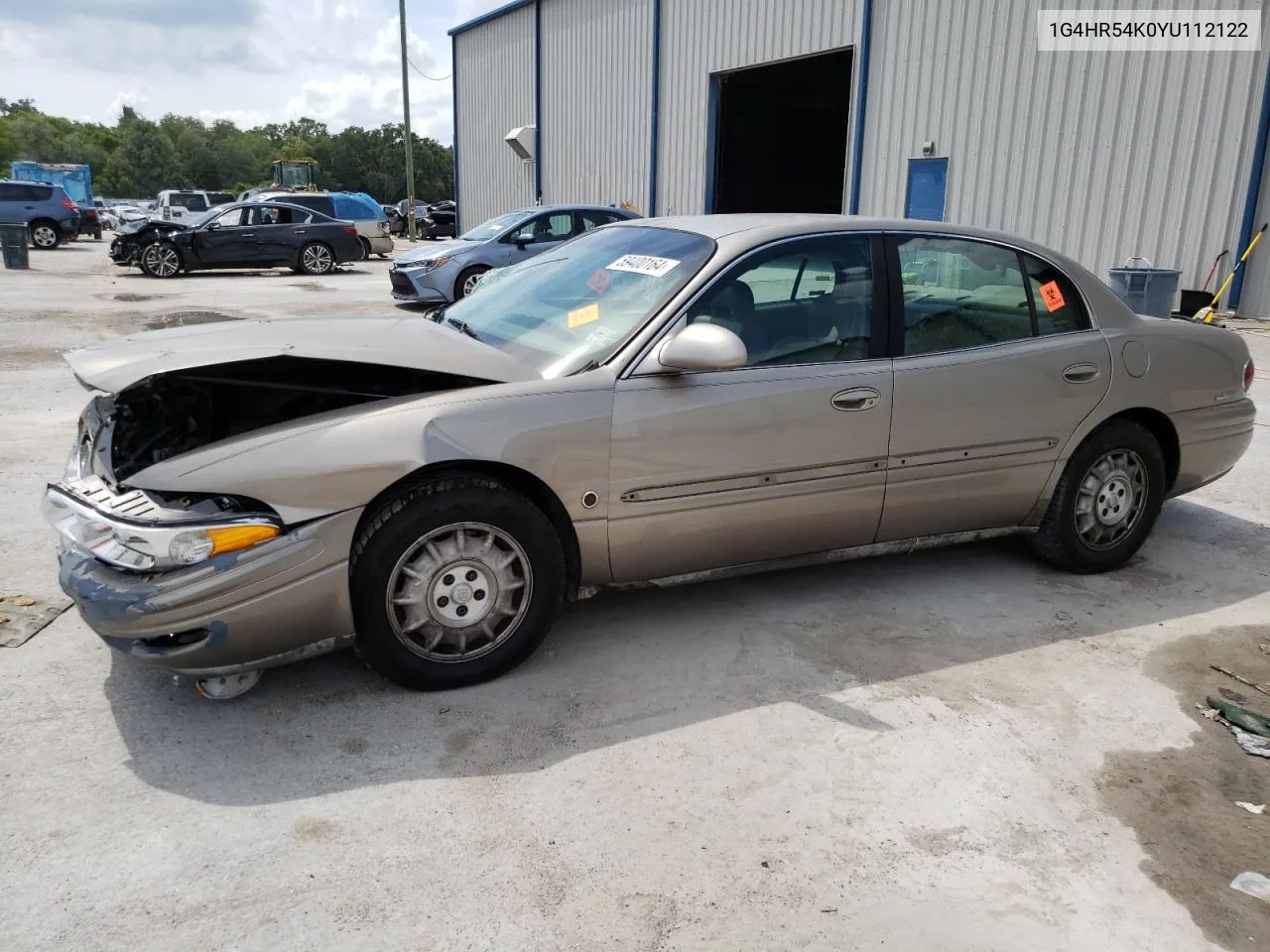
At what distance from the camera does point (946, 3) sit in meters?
14.5

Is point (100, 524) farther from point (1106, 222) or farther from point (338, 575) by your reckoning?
point (1106, 222)

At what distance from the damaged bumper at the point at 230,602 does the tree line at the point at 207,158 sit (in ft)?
302

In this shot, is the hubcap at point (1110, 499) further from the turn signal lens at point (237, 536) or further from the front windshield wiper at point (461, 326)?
the turn signal lens at point (237, 536)

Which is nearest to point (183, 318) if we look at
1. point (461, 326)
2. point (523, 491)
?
point (461, 326)

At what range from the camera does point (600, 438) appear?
329 centimetres

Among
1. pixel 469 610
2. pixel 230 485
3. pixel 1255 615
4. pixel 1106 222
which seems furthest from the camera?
pixel 1106 222

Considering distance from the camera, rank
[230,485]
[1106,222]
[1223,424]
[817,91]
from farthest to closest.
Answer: [817,91]
[1106,222]
[1223,424]
[230,485]

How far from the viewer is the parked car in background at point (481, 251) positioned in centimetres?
1367

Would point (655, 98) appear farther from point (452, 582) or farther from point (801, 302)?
point (452, 582)

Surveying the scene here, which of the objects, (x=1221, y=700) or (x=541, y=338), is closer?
(x=1221, y=700)

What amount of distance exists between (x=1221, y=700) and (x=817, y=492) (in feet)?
5.05

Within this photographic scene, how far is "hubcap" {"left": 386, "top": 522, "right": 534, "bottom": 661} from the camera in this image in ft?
10.2

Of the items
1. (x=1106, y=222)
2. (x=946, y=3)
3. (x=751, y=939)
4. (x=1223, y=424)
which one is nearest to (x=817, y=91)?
(x=946, y=3)

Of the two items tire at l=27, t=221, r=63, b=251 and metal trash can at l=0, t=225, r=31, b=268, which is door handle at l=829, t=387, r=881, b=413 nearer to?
metal trash can at l=0, t=225, r=31, b=268
